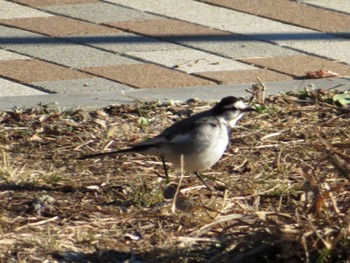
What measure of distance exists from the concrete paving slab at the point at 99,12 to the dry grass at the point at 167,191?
86.7 inches

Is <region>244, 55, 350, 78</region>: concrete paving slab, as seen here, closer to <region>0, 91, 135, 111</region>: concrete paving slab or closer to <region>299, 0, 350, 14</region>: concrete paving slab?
<region>0, 91, 135, 111</region>: concrete paving slab

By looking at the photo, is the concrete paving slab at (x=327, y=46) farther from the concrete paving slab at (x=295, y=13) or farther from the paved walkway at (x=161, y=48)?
the concrete paving slab at (x=295, y=13)

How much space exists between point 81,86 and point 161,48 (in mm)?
1049

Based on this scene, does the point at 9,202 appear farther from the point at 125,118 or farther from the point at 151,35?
the point at 151,35

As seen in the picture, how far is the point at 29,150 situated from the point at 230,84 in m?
1.70

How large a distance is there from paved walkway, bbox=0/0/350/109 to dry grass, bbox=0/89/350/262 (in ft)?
1.37

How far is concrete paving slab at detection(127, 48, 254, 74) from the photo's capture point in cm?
729

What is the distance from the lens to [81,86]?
6.83m

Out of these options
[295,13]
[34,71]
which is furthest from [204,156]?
[295,13]

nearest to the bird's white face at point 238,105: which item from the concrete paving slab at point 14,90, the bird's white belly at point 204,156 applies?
the bird's white belly at point 204,156

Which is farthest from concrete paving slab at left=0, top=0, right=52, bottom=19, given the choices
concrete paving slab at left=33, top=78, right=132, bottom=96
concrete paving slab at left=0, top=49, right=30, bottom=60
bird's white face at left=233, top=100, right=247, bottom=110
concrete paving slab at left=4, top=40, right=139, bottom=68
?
bird's white face at left=233, top=100, right=247, bottom=110

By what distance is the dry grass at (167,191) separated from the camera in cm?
420

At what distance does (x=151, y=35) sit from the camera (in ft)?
26.2

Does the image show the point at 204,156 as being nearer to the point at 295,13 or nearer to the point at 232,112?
the point at 232,112
